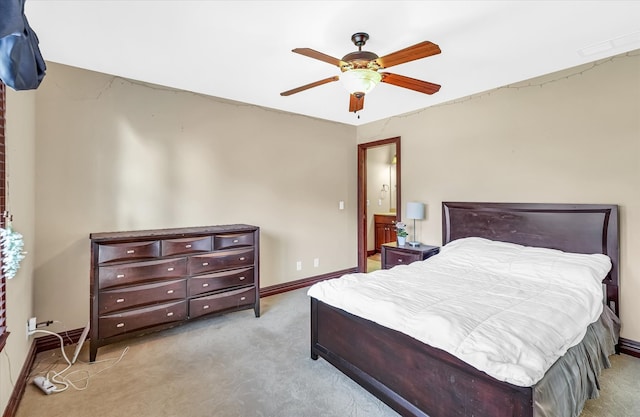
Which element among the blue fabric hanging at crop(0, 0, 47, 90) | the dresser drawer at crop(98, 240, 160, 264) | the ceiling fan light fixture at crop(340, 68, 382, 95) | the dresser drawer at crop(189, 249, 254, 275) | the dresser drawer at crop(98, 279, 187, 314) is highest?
the ceiling fan light fixture at crop(340, 68, 382, 95)

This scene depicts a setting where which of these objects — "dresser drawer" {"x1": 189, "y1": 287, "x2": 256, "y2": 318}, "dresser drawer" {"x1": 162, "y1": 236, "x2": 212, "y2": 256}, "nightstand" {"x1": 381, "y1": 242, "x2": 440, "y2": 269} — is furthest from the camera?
"nightstand" {"x1": 381, "y1": 242, "x2": 440, "y2": 269}

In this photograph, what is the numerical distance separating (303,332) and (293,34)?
2.65m

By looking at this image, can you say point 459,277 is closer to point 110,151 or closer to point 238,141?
point 238,141

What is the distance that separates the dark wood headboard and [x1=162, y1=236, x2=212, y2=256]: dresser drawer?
2833 mm

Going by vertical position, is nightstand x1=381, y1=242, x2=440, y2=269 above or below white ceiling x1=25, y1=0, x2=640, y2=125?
below

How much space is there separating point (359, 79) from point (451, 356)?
1.79 metres

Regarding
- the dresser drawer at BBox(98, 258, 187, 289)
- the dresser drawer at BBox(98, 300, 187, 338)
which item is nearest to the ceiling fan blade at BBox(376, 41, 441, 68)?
the dresser drawer at BBox(98, 258, 187, 289)

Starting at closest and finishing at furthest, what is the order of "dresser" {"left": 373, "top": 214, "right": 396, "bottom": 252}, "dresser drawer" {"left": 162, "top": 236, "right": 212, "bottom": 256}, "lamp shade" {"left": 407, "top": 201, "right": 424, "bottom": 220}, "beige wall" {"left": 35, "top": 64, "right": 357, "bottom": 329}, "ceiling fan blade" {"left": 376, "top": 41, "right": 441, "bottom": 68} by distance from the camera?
1. "ceiling fan blade" {"left": 376, "top": 41, "right": 441, "bottom": 68}
2. "beige wall" {"left": 35, "top": 64, "right": 357, "bottom": 329}
3. "dresser drawer" {"left": 162, "top": 236, "right": 212, "bottom": 256}
4. "lamp shade" {"left": 407, "top": 201, "right": 424, "bottom": 220}
5. "dresser" {"left": 373, "top": 214, "right": 396, "bottom": 252}

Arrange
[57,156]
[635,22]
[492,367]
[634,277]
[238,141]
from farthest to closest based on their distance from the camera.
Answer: [238,141]
[57,156]
[634,277]
[635,22]
[492,367]

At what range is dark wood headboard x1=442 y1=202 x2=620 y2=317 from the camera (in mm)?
2652

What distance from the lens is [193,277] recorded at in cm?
302

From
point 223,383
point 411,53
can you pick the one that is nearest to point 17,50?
point 411,53

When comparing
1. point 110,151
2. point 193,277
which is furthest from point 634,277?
point 110,151

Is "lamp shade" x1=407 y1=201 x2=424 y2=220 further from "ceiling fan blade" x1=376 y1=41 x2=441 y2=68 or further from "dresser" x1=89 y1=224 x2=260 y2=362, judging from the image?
"ceiling fan blade" x1=376 y1=41 x2=441 y2=68
